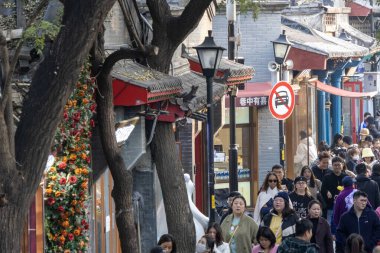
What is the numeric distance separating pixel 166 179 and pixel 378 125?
34682 millimetres

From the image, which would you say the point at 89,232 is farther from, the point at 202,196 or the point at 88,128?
the point at 202,196

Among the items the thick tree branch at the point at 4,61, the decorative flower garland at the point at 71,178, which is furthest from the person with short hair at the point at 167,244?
the thick tree branch at the point at 4,61

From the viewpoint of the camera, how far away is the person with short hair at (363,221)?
18703mm

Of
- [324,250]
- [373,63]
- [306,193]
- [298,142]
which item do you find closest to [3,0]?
[324,250]

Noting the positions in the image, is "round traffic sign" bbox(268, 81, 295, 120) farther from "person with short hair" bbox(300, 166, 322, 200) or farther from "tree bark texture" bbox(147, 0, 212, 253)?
"tree bark texture" bbox(147, 0, 212, 253)

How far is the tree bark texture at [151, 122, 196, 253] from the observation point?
17.1 metres

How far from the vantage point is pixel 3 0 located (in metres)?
14.7

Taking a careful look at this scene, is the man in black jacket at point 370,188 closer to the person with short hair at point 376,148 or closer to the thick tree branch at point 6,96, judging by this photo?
the person with short hair at point 376,148

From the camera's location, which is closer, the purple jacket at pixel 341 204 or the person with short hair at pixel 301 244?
the person with short hair at pixel 301 244

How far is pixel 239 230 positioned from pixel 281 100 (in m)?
8.89

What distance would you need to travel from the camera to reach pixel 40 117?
36.4ft

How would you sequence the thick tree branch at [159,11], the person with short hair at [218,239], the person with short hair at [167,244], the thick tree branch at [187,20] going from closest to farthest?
the thick tree branch at [187,20]
the person with short hair at [167,244]
the thick tree branch at [159,11]
the person with short hair at [218,239]

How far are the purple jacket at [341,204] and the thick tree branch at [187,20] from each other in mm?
5648

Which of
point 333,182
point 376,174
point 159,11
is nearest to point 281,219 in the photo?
point 159,11
